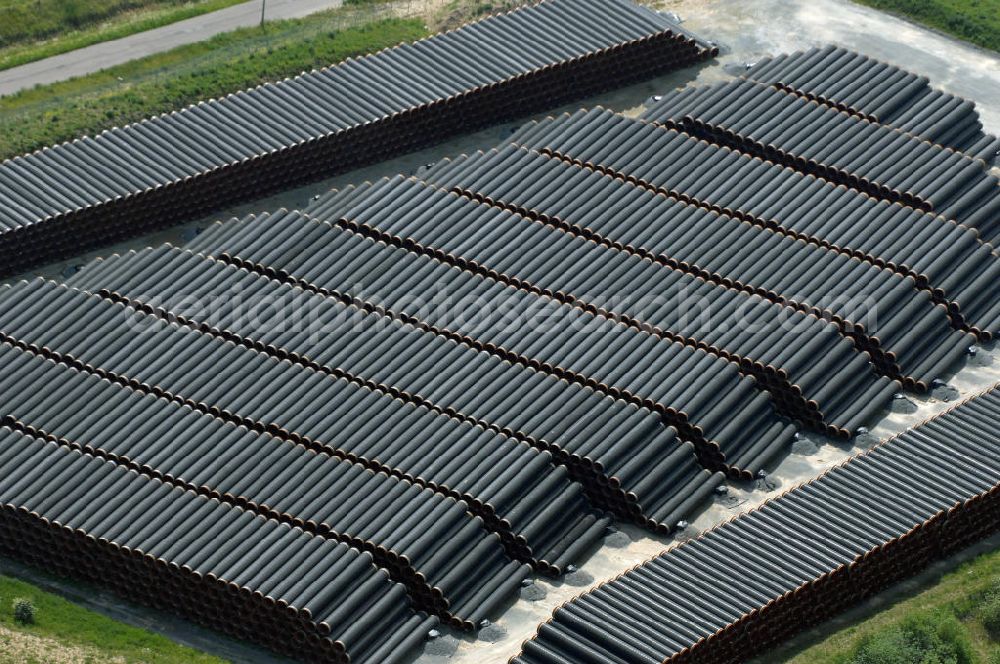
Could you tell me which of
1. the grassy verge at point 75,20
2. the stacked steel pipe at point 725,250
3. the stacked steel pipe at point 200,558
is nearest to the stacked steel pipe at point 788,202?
the stacked steel pipe at point 725,250

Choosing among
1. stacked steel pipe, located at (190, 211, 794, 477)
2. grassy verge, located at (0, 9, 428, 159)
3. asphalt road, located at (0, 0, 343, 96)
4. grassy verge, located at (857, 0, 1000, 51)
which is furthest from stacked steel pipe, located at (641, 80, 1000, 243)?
asphalt road, located at (0, 0, 343, 96)

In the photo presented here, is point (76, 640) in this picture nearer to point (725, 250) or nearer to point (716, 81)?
point (725, 250)

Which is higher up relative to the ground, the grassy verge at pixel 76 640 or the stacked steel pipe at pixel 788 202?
the stacked steel pipe at pixel 788 202

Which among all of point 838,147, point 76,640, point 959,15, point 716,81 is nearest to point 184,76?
point 716,81

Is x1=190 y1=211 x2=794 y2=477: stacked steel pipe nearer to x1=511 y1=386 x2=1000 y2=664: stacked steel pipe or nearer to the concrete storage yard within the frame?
the concrete storage yard

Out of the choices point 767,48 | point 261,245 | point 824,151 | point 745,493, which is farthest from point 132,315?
point 767,48

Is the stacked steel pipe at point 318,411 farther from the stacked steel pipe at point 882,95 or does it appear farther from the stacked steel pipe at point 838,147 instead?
the stacked steel pipe at point 882,95
